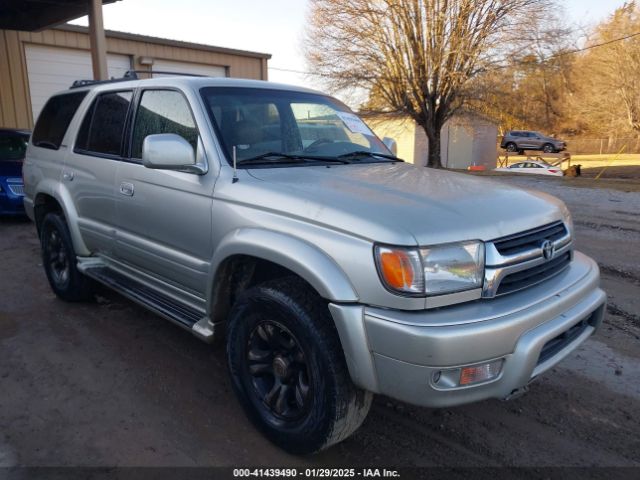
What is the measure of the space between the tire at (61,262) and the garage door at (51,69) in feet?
36.8

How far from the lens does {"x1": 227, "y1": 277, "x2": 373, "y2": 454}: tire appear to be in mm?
2334

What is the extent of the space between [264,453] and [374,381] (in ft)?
2.85

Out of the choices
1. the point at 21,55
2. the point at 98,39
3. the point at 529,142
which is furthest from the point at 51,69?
the point at 529,142

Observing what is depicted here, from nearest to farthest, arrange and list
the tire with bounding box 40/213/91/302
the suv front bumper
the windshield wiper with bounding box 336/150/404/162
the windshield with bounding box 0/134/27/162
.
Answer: the suv front bumper, the windshield wiper with bounding box 336/150/404/162, the tire with bounding box 40/213/91/302, the windshield with bounding box 0/134/27/162

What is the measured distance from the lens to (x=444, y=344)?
206cm

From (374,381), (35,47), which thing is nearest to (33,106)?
(35,47)

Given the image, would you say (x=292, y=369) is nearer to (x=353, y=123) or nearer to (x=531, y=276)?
(x=531, y=276)

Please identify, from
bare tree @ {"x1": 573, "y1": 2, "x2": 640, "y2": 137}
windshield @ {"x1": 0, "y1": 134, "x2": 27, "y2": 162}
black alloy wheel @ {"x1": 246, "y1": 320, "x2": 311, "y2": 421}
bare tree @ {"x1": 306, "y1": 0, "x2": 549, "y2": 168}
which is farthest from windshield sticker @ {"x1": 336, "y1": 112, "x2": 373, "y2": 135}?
bare tree @ {"x1": 573, "y1": 2, "x2": 640, "y2": 137}

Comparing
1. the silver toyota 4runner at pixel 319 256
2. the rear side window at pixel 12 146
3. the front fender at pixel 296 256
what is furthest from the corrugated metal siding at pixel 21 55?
the front fender at pixel 296 256

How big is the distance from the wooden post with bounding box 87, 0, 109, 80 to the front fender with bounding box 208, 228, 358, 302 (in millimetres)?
9869

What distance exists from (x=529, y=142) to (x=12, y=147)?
129 feet

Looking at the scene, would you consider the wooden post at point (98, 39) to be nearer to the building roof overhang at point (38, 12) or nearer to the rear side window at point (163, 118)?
the building roof overhang at point (38, 12)

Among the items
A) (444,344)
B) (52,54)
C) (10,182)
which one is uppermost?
(52,54)

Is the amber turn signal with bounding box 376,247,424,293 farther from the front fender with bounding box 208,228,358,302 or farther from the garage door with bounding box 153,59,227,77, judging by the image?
the garage door with bounding box 153,59,227,77
